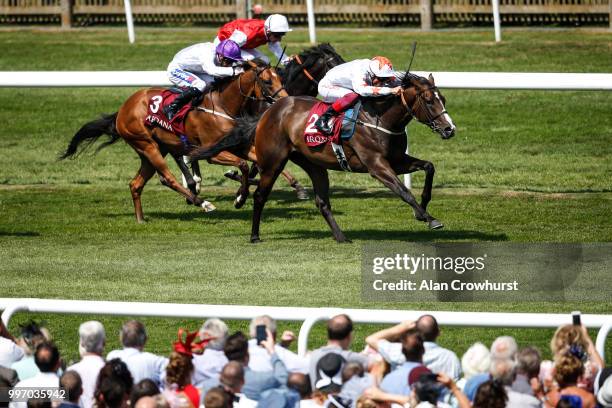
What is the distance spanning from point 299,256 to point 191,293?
1.60 meters

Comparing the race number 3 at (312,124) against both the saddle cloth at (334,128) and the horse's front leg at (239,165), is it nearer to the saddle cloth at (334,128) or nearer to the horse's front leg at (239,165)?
the saddle cloth at (334,128)

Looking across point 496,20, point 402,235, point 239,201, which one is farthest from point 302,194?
point 496,20

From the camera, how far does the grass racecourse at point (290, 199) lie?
37.2ft

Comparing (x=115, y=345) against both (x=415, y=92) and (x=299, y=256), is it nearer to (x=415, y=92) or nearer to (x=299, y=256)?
(x=299, y=256)

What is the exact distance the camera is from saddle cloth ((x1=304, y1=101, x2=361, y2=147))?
12.8m

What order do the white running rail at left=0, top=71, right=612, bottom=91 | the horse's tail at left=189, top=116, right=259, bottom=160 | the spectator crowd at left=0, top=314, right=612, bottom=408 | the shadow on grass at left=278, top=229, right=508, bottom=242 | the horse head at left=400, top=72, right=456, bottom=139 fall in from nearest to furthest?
the spectator crowd at left=0, top=314, right=612, bottom=408, the horse head at left=400, top=72, right=456, bottom=139, the shadow on grass at left=278, top=229, right=508, bottom=242, the horse's tail at left=189, top=116, right=259, bottom=160, the white running rail at left=0, top=71, right=612, bottom=91

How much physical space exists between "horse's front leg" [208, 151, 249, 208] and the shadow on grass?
0.73m

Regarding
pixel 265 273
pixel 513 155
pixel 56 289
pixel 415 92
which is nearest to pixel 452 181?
pixel 513 155

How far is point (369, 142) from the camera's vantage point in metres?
12.8

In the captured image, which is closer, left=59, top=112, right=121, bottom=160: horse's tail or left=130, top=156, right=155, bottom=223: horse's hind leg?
left=130, top=156, right=155, bottom=223: horse's hind leg

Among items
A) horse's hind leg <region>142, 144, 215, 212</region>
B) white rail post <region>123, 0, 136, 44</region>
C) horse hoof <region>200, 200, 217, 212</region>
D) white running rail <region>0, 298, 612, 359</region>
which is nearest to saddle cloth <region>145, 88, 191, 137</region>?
horse's hind leg <region>142, 144, 215, 212</region>

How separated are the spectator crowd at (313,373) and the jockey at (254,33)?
25.9 ft

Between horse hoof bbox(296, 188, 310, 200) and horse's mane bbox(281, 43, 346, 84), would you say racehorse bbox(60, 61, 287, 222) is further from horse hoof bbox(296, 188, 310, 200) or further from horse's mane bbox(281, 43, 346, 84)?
horse hoof bbox(296, 188, 310, 200)

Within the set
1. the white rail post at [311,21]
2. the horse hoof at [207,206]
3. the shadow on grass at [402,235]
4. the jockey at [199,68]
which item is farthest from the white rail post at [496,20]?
the shadow on grass at [402,235]
